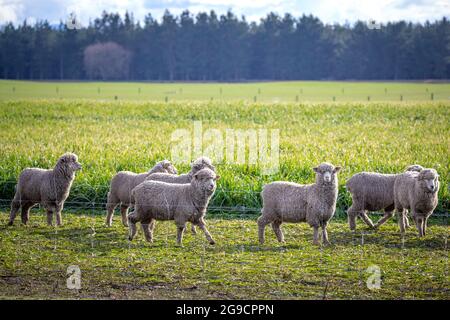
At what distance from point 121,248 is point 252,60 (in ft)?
337

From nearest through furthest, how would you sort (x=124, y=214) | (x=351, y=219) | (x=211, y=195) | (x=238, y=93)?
(x=211, y=195) < (x=351, y=219) < (x=124, y=214) < (x=238, y=93)

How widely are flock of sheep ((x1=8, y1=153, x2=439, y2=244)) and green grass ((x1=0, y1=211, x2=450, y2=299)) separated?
0.36 metres

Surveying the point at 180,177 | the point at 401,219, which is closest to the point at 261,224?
the point at 180,177

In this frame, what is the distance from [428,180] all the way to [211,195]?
3.92m

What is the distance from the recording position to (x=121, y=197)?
528 inches

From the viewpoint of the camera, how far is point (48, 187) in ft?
43.3

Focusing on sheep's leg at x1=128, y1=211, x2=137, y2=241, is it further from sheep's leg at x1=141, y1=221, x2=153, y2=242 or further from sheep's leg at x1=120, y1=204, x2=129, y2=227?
sheep's leg at x1=120, y1=204, x2=129, y2=227

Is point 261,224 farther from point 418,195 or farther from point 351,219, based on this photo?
point 418,195

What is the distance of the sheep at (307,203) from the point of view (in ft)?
38.1

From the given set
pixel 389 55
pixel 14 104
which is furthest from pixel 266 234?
pixel 389 55

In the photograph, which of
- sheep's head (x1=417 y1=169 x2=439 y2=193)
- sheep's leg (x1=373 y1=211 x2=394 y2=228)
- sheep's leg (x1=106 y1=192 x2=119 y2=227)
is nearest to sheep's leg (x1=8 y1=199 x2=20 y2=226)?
sheep's leg (x1=106 y1=192 x2=119 y2=227)

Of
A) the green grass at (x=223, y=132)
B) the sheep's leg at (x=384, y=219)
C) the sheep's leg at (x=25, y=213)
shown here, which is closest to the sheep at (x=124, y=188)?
the sheep's leg at (x=25, y=213)

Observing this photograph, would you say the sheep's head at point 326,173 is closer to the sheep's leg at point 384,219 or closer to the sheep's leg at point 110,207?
the sheep's leg at point 384,219
